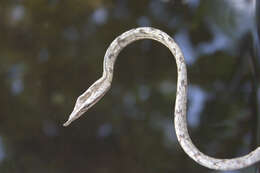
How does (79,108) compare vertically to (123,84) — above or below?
above

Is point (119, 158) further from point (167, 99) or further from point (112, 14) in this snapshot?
point (112, 14)

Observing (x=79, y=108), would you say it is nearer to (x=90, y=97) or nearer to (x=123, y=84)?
(x=90, y=97)

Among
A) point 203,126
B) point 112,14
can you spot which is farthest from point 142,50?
point 203,126

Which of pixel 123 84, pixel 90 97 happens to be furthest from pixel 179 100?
pixel 123 84

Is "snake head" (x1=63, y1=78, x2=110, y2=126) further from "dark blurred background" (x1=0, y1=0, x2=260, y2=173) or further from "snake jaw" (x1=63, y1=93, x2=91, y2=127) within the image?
"dark blurred background" (x1=0, y1=0, x2=260, y2=173)

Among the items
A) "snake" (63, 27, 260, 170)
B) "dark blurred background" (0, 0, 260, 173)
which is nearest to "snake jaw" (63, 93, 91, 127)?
"snake" (63, 27, 260, 170)
